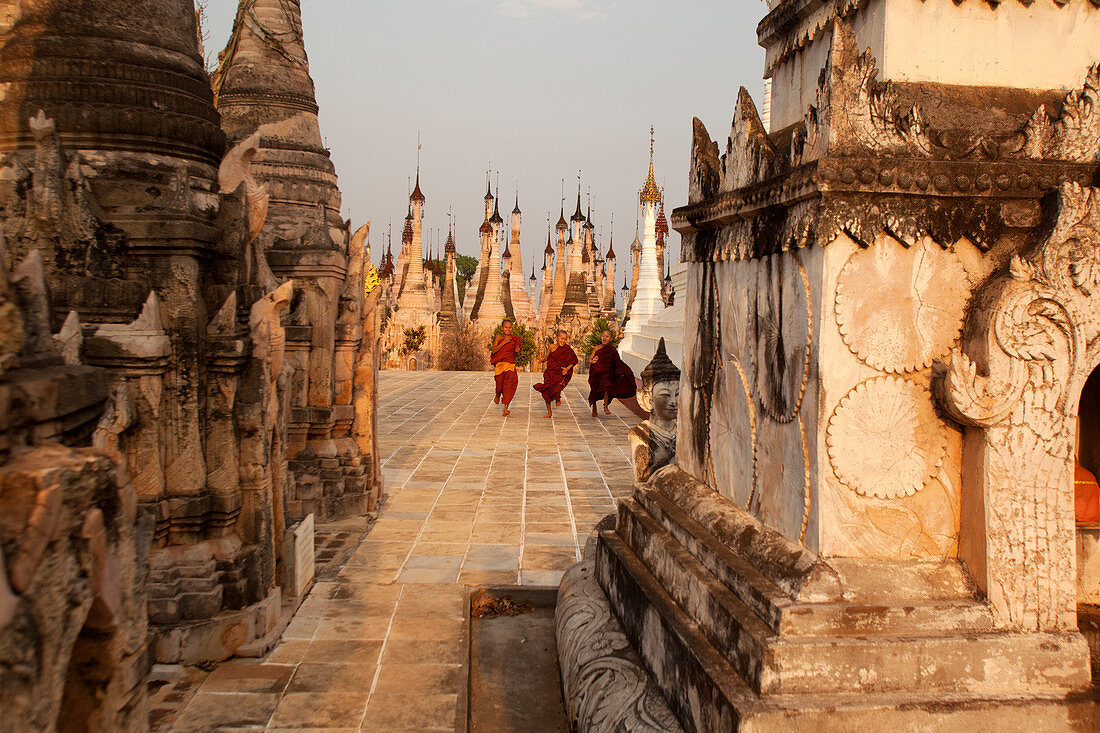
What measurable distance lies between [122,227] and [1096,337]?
4.01m

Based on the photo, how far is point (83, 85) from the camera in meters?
4.11

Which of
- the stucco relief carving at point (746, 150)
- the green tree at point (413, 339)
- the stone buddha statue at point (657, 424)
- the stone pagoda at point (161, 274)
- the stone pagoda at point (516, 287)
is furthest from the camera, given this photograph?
the stone pagoda at point (516, 287)

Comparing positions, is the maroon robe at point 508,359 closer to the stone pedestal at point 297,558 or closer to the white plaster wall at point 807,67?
the stone pedestal at point 297,558

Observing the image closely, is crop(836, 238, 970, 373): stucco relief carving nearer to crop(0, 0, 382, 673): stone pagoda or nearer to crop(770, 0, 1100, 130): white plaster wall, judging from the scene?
crop(770, 0, 1100, 130): white plaster wall

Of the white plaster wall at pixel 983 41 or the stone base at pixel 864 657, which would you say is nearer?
the stone base at pixel 864 657

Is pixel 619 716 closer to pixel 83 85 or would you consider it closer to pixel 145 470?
pixel 145 470

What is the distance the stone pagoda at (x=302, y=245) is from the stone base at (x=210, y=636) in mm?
2633

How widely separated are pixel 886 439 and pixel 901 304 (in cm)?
40

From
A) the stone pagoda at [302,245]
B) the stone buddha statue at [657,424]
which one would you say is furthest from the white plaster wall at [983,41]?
the stone pagoda at [302,245]

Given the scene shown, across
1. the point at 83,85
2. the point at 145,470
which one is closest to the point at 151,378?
the point at 145,470

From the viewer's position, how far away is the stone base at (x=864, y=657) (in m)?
2.28

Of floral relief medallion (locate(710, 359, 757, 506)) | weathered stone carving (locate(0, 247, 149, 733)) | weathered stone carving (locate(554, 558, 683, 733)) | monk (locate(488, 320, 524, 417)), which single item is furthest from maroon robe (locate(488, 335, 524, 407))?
weathered stone carving (locate(0, 247, 149, 733))

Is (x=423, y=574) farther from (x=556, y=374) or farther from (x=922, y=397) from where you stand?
(x=556, y=374)

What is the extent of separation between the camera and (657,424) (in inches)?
188
